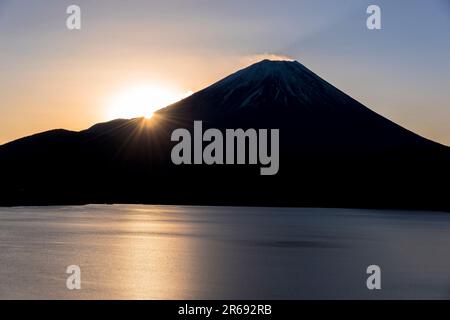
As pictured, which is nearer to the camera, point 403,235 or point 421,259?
point 421,259

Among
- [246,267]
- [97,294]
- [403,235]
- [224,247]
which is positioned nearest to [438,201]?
[403,235]

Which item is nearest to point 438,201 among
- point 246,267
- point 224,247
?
point 224,247

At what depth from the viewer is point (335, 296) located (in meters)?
34.3

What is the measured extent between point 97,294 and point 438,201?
176380mm

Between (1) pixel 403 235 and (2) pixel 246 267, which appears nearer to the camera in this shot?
(2) pixel 246 267

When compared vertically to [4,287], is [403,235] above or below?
above
